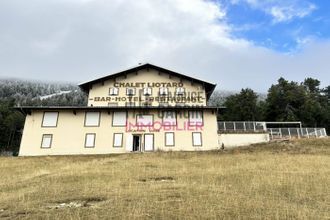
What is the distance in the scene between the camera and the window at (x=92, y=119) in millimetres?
35625

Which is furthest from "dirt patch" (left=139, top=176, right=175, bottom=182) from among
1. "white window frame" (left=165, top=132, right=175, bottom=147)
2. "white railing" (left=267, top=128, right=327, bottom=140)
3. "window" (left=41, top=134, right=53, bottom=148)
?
"white railing" (left=267, top=128, right=327, bottom=140)

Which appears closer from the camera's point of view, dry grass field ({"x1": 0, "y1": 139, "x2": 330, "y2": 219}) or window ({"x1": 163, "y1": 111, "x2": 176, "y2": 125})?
dry grass field ({"x1": 0, "y1": 139, "x2": 330, "y2": 219})

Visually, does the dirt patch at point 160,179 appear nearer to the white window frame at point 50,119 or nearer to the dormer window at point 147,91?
the white window frame at point 50,119

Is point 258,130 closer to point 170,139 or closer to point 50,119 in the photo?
point 170,139

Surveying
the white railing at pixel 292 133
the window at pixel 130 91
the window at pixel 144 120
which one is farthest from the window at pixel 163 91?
the white railing at pixel 292 133

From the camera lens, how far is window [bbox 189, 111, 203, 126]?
118 feet

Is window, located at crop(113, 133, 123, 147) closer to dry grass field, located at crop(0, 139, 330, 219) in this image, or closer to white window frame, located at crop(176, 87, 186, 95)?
white window frame, located at crop(176, 87, 186, 95)

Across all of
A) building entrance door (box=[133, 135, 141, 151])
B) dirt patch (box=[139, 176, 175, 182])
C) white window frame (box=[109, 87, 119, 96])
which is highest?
white window frame (box=[109, 87, 119, 96])

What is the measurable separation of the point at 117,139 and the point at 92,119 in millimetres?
3471

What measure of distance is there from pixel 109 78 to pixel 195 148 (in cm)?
1403

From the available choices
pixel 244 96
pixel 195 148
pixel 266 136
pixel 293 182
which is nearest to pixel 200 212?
pixel 293 182

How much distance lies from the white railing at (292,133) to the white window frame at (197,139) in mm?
8321

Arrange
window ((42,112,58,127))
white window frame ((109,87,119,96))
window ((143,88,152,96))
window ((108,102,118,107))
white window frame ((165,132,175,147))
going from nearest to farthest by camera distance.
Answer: white window frame ((165,132,175,147)) → window ((42,112,58,127)) → window ((108,102,118,107)) → white window frame ((109,87,119,96)) → window ((143,88,152,96))

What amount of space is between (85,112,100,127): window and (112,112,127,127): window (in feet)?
5.47
